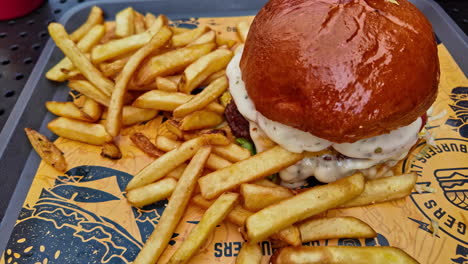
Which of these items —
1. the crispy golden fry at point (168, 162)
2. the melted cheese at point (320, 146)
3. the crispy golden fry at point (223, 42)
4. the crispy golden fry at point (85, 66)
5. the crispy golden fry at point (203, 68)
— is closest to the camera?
the melted cheese at point (320, 146)

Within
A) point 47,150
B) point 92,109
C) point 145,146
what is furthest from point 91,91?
point 145,146

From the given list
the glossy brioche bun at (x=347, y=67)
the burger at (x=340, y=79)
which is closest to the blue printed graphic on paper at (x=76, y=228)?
the burger at (x=340, y=79)

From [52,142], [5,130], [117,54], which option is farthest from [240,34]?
[5,130]

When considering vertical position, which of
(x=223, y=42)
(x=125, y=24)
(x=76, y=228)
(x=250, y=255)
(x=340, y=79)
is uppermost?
(x=340, y=79)

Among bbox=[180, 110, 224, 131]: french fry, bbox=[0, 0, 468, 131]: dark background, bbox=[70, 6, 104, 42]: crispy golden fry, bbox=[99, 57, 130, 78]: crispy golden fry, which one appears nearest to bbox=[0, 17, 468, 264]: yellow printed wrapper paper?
bbox=[180, 110, 224, 131]: french fry

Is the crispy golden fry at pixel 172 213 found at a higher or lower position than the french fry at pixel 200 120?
lower

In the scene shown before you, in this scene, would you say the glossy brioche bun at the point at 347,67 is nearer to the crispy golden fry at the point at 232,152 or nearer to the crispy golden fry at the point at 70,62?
the crispy golden fry at the point at 232,152

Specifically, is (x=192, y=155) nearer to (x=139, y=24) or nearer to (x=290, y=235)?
(x=290, y=235)
